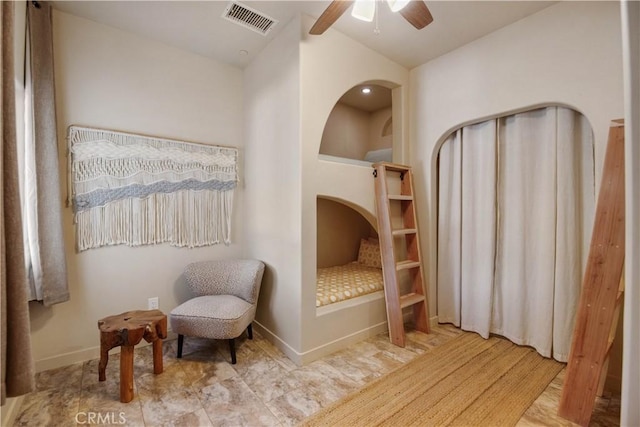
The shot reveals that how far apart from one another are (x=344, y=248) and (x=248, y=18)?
2891mm

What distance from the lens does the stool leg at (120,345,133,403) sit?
65.7 inches

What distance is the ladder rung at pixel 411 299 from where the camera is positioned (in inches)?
98.3

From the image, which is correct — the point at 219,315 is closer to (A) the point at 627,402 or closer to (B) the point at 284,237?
(B) the point at 284,237

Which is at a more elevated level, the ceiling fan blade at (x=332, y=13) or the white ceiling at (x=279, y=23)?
the white ceiling at (x=279, y=23)

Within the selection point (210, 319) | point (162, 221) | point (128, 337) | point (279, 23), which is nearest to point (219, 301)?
point (210, 319)

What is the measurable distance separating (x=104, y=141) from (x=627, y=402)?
3.40 meters

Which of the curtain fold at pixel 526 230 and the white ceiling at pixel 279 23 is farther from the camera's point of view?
the curtain fold at pixel 526 230

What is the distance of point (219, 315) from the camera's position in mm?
2072

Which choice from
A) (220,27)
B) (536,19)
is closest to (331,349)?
(220,27)

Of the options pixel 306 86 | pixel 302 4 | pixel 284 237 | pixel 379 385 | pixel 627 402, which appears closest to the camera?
pixel 627 402

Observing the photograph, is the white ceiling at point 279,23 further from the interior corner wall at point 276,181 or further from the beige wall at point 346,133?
the beige wall at point 346,133

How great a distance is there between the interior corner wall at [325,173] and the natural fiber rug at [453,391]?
Result: 526 millimetres

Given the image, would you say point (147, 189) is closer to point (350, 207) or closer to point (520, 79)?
point (350, 207)

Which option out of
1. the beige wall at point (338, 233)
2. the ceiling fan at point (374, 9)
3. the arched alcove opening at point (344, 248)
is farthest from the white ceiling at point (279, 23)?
the beige wall at point (338, 233)
